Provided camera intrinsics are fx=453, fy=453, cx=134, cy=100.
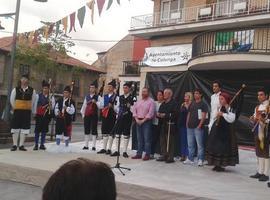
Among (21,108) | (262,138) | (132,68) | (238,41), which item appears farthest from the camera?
(132,68)

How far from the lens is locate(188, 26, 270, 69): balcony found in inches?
549

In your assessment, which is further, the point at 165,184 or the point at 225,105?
the point at 225,105

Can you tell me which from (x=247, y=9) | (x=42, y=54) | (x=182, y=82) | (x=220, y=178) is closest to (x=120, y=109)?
(x=220, y=178)

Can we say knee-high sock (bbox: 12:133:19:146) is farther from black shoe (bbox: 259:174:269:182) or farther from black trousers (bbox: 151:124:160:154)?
black shoe (bbox: 259:174:269:182)

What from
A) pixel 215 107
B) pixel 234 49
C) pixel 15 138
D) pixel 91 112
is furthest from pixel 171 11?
pixel 215 107

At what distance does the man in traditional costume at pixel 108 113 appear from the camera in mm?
9547

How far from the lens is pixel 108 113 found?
31.5ft

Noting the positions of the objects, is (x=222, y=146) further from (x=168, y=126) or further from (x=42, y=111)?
(x=42, y=111)

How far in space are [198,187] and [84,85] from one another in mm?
36607

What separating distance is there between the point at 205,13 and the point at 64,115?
11.6m

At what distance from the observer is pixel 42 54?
71.1 feet

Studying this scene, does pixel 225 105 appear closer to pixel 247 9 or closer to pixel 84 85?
pixel 247 9

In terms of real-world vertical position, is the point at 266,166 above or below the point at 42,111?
below

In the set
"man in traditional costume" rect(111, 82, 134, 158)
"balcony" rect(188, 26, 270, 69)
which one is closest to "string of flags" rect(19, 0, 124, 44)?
"man in traditional costume" rect(111, 82, 134, 158)
